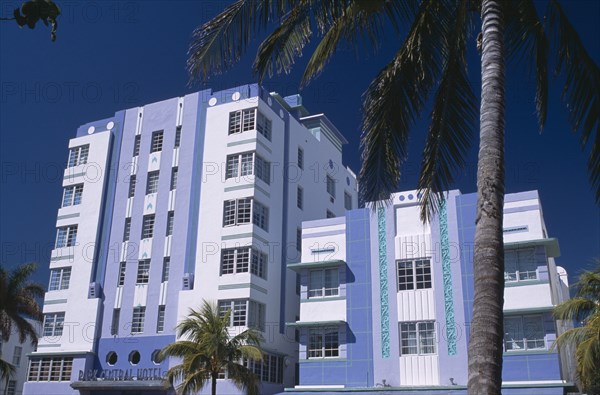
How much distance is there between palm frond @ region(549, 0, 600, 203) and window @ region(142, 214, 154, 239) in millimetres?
34678

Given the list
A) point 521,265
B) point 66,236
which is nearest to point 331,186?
point 66,236

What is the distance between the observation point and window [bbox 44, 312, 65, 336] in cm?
4334

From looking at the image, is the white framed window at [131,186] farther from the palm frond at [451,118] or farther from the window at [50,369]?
the palm frond at [451,118]

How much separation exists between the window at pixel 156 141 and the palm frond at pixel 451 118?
3386 centimetres

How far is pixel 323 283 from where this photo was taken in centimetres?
3662

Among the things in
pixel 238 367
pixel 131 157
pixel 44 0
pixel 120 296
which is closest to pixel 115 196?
pixel 131 157

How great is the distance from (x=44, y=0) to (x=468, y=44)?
35.3ft

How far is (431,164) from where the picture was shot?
13.5m

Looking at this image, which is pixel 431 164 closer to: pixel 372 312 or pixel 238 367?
pixel 238 367

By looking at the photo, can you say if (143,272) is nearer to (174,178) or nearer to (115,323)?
(115,323)

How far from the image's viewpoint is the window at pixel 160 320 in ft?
132

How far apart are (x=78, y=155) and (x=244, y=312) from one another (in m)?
19.1

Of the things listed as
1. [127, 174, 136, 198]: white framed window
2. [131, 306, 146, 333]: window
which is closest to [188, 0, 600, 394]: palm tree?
[131, 306, 146, 333]: window

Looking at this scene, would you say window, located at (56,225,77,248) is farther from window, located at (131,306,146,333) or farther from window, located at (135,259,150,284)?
window, located at (131,306,146,333)
